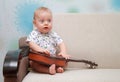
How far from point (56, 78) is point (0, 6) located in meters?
1.11

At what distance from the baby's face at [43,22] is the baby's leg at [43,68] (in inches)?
10.5

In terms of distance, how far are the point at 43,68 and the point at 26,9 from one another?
841 millimetres

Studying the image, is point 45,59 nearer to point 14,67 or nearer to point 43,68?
point 43,68

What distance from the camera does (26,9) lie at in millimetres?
2398

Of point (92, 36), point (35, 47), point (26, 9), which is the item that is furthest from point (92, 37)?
point (26, 9)

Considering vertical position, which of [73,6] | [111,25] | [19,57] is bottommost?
[19,57]

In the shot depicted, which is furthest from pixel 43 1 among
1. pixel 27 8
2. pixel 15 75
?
pixel 15 75

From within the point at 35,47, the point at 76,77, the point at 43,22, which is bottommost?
the point at 76,77

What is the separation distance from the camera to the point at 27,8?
2.40m

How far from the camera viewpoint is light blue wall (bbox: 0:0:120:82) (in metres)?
2.37

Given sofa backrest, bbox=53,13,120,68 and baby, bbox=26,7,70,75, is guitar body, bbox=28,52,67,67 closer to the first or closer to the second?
baby, bbox=26,7,70,75

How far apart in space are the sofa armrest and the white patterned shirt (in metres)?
0.21

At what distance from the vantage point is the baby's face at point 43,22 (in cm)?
187

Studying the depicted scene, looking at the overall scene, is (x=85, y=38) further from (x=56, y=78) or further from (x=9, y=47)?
(x=9, y=47)
